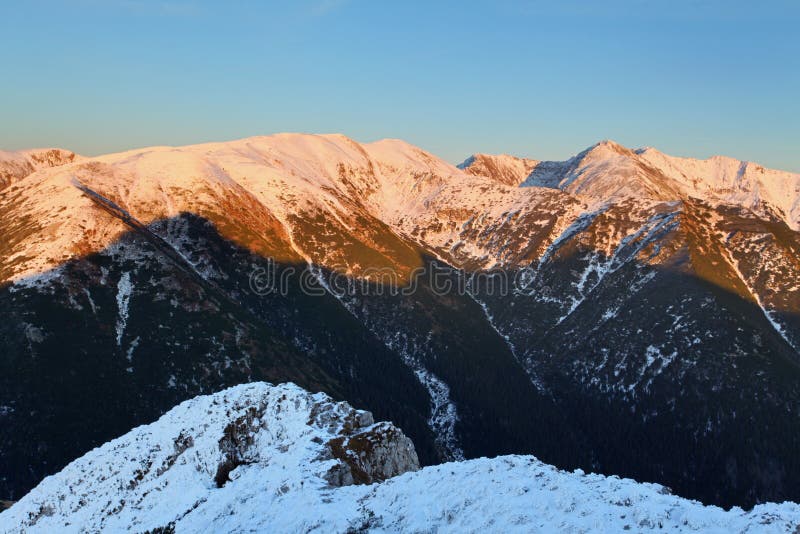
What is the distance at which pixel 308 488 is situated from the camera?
59.8m

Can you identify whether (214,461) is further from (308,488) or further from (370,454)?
(308,488)

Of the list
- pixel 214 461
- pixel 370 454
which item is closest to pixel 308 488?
pixel 370 454

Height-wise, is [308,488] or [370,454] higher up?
[308,488]

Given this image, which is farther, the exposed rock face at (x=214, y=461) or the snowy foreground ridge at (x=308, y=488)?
the exposed rock face at (x=214, y=461)

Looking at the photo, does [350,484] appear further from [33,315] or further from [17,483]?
[33,315]

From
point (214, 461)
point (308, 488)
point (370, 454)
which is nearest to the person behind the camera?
point (308, 488)

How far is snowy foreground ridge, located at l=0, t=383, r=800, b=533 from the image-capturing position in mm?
48750

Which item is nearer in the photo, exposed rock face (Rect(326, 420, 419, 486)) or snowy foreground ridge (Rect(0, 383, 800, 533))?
snowy foreground ridge (Rect(0, 383, 800, 533))

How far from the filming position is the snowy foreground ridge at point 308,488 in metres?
48.8

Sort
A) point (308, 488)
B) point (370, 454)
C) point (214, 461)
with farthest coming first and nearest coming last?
point (214, 461)
point (370, 454)
point (308, 488)

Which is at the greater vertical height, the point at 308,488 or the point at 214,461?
the point at 308,488

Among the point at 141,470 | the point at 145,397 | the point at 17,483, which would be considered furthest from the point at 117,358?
the point at 141,470

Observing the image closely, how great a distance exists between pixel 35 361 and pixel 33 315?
836 inches

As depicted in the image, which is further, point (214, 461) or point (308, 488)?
point (214, 461)
